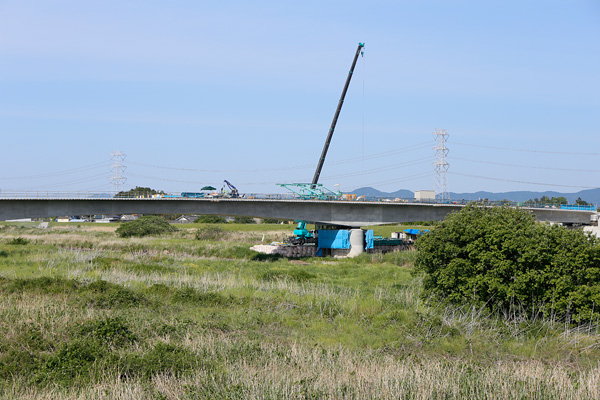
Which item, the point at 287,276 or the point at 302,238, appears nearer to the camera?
the point at 287,276

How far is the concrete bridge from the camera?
6341 cm

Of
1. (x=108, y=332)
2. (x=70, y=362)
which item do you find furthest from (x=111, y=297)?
(x=70, y=362)

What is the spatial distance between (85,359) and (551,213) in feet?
253

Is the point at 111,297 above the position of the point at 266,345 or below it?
above

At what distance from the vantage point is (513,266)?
26.9 metres

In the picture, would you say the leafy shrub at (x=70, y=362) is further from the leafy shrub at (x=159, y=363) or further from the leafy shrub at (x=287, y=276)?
the leafy shrub at (x=287, y=276)

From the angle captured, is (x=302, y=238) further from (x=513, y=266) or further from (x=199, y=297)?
(x=513, y=266)

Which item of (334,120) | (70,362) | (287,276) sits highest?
(334,120)

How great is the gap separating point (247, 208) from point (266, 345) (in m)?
49.8

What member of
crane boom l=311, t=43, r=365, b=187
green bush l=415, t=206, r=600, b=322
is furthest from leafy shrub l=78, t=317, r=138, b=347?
crane boom l=311, t=43, r=365, b=187

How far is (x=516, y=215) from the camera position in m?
30.3

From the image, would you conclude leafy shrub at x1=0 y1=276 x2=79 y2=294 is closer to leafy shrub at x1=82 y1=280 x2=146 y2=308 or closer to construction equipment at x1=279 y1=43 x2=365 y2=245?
leafy shrub at x1=82 y1=280 x2=146 y2=308

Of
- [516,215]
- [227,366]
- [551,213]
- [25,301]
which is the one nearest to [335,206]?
[551,213]

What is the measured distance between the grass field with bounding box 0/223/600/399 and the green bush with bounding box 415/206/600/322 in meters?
0.97
